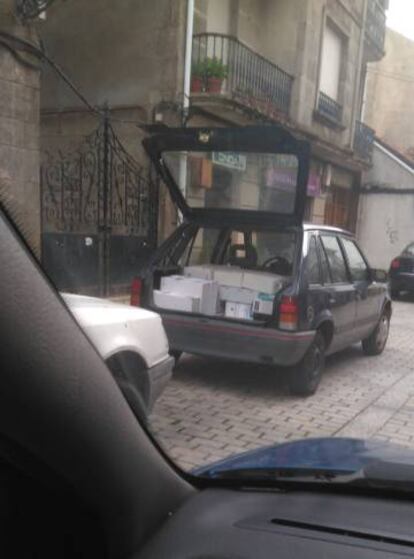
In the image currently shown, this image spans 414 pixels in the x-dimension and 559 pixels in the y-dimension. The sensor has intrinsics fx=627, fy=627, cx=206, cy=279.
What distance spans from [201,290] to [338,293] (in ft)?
4.65

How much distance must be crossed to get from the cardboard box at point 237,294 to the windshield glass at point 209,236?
0.05 ft

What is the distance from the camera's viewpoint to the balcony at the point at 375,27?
18433mm

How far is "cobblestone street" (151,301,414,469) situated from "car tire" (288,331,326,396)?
9 cm

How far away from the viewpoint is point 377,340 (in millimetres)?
7852

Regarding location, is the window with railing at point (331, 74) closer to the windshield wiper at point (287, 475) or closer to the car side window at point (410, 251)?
the car side window at point (410, 251)

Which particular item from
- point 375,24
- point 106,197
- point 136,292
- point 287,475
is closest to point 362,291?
point 136,292

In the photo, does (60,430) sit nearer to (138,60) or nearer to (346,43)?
(138,60)

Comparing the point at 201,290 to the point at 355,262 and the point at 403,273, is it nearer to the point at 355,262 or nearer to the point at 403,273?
the point at 355,262

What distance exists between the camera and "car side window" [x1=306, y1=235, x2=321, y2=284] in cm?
580

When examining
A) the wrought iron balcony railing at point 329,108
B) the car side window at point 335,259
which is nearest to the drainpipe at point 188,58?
the car side window at point 335,259

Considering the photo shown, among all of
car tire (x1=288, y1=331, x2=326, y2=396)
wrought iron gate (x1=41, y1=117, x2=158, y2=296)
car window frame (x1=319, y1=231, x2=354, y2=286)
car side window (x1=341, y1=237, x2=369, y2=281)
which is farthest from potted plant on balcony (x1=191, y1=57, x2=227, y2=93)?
car tire (x1=288, y1=331, x2=326, y2=396)

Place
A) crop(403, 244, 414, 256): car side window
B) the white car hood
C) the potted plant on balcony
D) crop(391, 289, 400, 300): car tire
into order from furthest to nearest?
1. crop(391, 289, 400, 300): car tire
2. crop(403, 244, 414, 256): car side window
3. the potted plant on balcony
4. the white car hood

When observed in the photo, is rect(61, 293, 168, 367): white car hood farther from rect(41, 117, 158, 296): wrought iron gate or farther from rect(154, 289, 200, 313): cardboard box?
rect(41, 117, 158, 296): wrought iron gate

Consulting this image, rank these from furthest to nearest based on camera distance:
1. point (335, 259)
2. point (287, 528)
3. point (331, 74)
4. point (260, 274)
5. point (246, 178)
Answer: point (331, 74)
point (246, 178)
point (335, 259)
point (260, 274)
point (287, 528)
